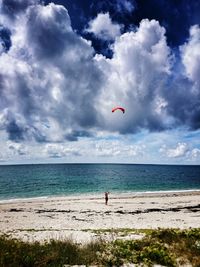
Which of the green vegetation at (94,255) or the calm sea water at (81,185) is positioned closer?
the green vegetation at (94,255)

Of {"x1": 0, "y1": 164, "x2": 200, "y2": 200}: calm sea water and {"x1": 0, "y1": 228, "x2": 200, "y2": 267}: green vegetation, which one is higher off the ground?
→ {"x1": 0, "y1": 228, "x2": 200, "y2": 267}: green vegetation

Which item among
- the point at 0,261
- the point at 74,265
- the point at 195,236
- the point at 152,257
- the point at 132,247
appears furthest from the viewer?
the point at 195,236

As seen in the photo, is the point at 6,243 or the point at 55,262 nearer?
the point at 55,262

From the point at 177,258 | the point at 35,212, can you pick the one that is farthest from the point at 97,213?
the point at 177,258

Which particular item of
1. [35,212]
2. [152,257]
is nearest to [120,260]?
[152,257]

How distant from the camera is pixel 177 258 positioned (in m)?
7.34

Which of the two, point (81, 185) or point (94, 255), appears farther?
point (81, 185)

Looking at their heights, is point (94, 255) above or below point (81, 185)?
above

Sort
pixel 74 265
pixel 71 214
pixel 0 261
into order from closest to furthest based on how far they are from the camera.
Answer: pixel 0 261 < pixel 74 265 < pixel 71 214

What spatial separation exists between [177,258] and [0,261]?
526 centimetres

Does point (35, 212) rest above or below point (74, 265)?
below

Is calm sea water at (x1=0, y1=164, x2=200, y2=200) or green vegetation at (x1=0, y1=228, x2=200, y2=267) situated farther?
calm sea water at (x1=0, y1=164, x2=200, y2=200)

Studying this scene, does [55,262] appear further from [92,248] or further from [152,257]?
[152,257]

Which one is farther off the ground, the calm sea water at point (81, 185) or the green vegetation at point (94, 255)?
the green vegetation at point (94, 255)
